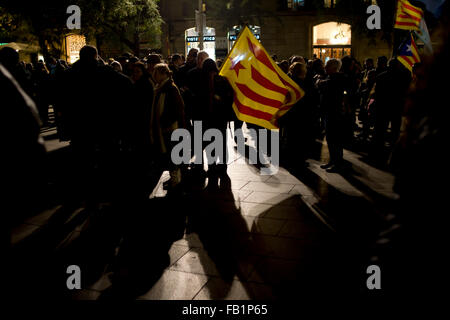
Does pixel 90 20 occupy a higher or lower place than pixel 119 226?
higher

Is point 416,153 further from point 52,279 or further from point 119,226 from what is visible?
point 119,226

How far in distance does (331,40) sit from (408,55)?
967 inches

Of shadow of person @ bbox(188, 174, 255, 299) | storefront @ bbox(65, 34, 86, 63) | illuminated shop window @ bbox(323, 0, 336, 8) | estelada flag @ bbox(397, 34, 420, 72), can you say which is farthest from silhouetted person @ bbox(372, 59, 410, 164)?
storefront @ bbox(65, 34, 86, 63)

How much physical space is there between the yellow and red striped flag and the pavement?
2785 millimetres

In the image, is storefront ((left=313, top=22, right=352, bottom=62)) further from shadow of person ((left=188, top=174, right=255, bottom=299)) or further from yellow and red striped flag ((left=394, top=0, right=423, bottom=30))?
shadow of person ((left=188, top=174, right=255, bottom=299))

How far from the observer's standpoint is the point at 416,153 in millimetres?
1659

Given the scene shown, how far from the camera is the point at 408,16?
7.93 meters

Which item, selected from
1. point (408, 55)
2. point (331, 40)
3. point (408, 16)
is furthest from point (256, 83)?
point (331, 40)

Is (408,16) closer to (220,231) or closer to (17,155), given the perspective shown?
(220,231)

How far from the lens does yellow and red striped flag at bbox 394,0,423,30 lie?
23.8 ft

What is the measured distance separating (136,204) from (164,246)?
1.65 metres
